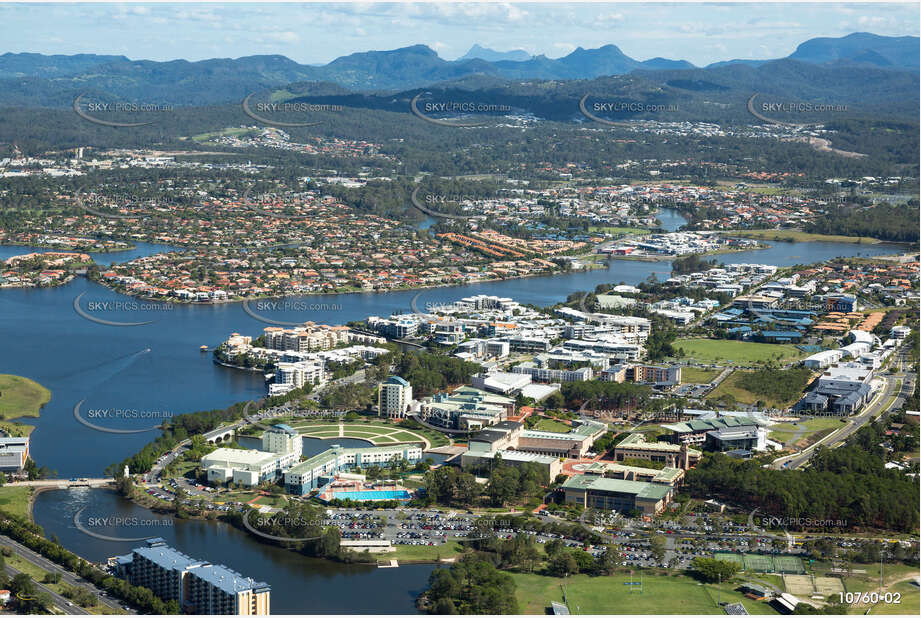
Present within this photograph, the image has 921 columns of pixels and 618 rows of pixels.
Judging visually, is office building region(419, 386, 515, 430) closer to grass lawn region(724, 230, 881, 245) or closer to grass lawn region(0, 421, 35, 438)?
grass lawn region(0, 421, 35, 438)

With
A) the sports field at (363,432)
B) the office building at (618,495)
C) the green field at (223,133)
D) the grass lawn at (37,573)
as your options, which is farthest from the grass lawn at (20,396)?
the green field at (223,133)

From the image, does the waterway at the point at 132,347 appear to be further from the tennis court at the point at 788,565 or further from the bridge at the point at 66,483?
the tennis court at the point at 788,565

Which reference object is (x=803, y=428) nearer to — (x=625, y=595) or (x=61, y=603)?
(x=625, y=595)

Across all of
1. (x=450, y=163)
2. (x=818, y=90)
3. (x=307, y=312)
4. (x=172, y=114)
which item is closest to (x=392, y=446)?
(x=307, y=312)

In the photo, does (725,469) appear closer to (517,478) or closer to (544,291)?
(517,478)

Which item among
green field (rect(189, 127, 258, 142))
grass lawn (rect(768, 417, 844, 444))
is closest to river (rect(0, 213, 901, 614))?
grass lawn (rect(768, 417, 844, 444))
